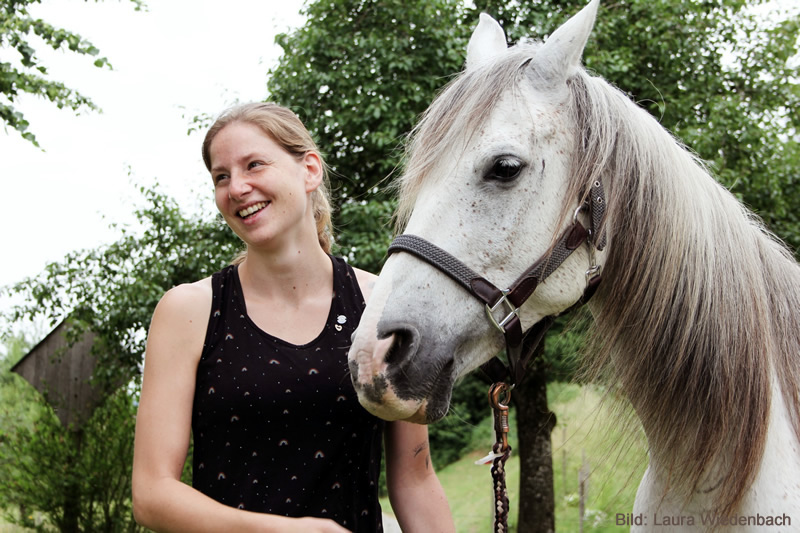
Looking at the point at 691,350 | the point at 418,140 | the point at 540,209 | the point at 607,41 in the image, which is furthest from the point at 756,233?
the point at 607,41

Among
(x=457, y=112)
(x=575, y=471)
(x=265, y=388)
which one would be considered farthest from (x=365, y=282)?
(x=575, y=471)

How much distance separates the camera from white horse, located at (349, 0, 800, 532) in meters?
1.49

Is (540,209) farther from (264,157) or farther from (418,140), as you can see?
(264,157)

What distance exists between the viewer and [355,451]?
1.70 metres

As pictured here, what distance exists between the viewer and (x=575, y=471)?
9.88 metres

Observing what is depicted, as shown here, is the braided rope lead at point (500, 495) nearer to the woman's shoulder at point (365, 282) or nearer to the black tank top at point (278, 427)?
the black tank top at point (278, 427)

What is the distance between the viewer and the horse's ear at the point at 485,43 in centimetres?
191

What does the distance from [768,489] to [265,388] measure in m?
1.23

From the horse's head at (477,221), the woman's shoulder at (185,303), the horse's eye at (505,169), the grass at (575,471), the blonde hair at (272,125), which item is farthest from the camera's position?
the grass at (575,471)

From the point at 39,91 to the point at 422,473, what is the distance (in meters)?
4.55

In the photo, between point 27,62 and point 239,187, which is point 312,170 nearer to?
point 239,187

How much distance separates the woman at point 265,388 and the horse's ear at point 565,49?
70cm

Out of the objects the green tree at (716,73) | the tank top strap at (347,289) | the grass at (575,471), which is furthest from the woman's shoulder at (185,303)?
the green tree at (716,73)

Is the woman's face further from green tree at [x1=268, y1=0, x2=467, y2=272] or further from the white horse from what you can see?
green tree at [x1=268, y1=0, x2=467, y2=272]
